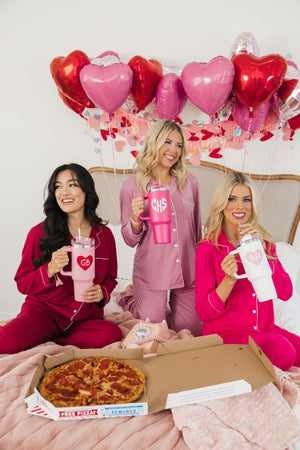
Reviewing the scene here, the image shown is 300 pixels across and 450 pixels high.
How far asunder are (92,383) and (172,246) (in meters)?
0.93

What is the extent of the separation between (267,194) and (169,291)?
899 mm

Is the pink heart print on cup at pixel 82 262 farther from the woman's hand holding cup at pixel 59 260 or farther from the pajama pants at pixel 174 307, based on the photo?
the pajama pants at pixel 174 307

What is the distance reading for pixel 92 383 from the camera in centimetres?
113

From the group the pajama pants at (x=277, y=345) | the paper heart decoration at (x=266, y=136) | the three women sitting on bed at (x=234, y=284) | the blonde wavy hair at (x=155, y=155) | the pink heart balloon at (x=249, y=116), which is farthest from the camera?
the paper heart decoration at (x=266, y=136)

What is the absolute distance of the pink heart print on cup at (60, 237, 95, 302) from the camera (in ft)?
4.73

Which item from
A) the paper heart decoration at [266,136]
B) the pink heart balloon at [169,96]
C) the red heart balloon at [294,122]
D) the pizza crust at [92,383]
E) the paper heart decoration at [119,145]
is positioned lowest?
the pizza crust at [92,383]

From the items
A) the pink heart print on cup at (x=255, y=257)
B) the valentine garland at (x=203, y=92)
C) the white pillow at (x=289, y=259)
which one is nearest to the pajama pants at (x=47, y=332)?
the pink heart print on cup at (x=255, y=257)

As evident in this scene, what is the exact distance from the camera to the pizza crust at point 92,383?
106cm

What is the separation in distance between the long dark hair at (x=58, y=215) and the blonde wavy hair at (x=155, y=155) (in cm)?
26

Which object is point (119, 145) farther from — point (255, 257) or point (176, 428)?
point (176, 428)

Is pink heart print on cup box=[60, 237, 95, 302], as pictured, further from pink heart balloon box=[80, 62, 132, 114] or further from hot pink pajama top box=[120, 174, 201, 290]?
pink heart balloon box=[80, 62, 132, 114]

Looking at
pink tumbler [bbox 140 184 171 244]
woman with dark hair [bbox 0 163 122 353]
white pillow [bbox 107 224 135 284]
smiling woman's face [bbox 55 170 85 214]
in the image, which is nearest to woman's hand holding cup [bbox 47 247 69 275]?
woman with dark hair [bbox 0 163 122 353]

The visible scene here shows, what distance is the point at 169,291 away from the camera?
82.5 inches

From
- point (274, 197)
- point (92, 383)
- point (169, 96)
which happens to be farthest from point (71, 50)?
point (92, 383)
